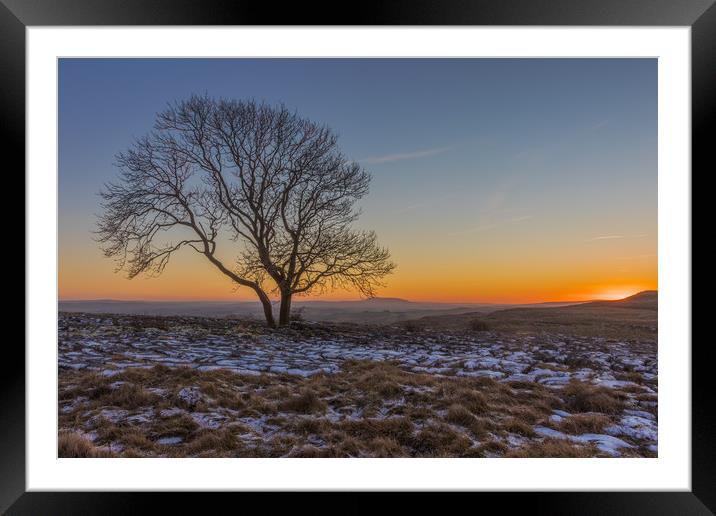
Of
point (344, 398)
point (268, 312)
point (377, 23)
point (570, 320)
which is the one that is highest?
point (377, 23)

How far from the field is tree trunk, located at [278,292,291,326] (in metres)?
0.35

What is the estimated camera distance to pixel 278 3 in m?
1.38

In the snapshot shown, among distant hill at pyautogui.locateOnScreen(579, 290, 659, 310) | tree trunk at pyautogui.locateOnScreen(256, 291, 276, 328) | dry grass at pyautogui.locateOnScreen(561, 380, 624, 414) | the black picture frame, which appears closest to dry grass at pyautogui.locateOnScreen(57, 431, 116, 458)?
the black picture frame

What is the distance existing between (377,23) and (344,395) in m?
2.35

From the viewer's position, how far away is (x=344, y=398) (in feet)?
8.10

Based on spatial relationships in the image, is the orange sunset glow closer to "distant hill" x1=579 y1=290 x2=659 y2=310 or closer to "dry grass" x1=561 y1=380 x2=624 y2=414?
"distant hill" x1=579 y1=290 x2=659 y2=310

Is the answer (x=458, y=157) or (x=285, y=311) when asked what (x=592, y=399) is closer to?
(x=458, y=157)

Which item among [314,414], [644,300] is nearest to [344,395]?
[314,414]

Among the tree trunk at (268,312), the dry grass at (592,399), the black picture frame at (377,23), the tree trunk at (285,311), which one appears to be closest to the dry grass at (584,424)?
the dry grass at (592,399)

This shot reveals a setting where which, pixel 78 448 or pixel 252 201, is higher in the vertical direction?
pixel 252 201

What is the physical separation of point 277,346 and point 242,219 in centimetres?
177

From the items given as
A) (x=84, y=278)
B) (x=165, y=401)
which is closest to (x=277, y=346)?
(x=165, y=401)

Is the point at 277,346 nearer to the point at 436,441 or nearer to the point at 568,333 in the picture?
the point at 436,441

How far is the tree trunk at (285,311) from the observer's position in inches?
173
